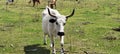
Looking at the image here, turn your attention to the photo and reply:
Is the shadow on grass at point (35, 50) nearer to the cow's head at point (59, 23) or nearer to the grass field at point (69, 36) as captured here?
the grass field at point (69, 36)

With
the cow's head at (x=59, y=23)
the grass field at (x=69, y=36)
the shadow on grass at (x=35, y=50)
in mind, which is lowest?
the grass field at (x=69, y=36)

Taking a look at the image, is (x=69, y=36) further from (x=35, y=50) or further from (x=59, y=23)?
(x=59, y=23)

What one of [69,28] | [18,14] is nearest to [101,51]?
[69,28]

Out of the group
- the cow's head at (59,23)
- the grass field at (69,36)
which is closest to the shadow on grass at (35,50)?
the grass field at (69,36)

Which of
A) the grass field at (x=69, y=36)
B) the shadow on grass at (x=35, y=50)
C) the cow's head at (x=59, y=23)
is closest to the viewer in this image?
the cow's head at (x=59, y=23)

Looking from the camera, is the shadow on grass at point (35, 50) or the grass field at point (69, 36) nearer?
the shadow on grass at point (35, 50)

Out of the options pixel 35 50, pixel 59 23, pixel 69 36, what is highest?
pixel 59 23

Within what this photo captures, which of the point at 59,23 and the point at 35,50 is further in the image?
the point at 35,50

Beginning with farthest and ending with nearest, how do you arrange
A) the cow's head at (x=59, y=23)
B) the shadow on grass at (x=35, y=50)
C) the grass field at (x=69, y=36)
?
the grass field at (x=69, y=36), the shadow on grass at (x=35, y=50), the cow's head at (x=59, y=23)

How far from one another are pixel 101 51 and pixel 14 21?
31.5 feet

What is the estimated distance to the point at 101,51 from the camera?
1341 cm

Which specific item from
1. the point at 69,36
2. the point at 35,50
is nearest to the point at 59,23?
the point at 35,50

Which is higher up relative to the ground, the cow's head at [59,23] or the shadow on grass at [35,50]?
the cow's head at [59,23]

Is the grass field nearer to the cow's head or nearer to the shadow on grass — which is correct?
the shadow on grass
